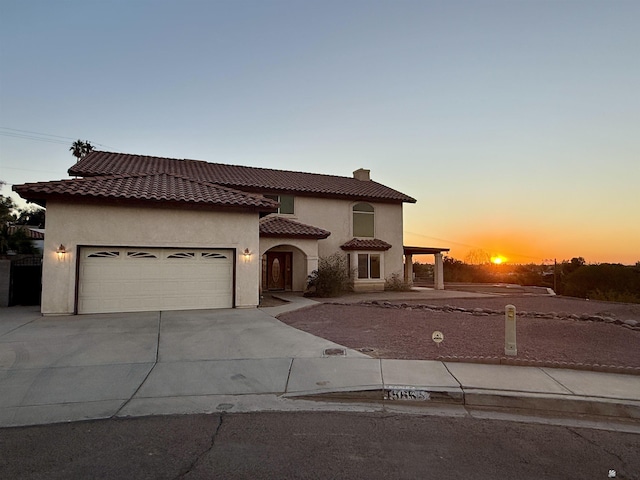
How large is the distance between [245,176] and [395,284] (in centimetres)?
1115

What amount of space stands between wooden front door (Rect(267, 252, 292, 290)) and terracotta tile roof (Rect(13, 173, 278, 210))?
761 cm

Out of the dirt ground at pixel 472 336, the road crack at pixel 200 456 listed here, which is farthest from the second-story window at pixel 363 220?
the road crack at pixel 200 456

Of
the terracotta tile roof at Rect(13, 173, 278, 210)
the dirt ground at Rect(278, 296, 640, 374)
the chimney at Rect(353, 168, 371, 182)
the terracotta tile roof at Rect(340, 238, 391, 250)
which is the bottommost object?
the dirt ground at Rect(278, 296, 640, 374)

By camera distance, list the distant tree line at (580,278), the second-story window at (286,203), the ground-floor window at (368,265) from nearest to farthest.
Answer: the second-story window at (286,203) < the ground-floor window at (368,265) < the distant tree line at (580,278)

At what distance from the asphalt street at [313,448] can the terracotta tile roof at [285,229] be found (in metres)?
14.3

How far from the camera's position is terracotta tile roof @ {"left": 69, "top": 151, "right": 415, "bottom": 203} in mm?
20453

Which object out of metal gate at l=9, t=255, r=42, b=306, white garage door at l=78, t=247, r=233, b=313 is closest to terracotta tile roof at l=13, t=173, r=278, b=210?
A: white garage door at l=78, t=247, r=233, b=313

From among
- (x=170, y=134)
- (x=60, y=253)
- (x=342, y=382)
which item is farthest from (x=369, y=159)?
(x=342, y=382)

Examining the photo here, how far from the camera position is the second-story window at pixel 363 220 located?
942 inches

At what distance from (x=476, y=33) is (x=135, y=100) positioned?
15129 millimetres

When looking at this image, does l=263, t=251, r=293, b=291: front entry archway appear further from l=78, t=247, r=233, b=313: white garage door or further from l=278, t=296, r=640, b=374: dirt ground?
l=278, t=296, r=640, b=374: dirt ground

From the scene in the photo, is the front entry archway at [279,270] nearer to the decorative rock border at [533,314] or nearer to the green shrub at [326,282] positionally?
the green shrub at [326,282]

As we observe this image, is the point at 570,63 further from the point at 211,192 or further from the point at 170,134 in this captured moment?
the point at 170,134

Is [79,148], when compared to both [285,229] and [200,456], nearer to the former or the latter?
[285,229]
